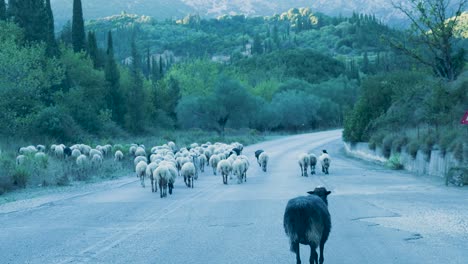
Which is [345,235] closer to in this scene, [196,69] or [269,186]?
[269,186]

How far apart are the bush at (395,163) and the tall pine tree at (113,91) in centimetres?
3521

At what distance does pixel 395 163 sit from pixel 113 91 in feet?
121

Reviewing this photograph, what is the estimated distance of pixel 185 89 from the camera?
294 ft

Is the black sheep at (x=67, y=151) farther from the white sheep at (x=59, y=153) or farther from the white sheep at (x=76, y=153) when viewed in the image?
the white sheep at (x=76, y=153)

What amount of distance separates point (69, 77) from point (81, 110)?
475 cm

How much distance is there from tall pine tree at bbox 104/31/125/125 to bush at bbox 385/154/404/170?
3521cm

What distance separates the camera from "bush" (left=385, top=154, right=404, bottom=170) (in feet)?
100

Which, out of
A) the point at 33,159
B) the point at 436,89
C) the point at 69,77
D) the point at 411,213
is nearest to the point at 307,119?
the point at 69,77

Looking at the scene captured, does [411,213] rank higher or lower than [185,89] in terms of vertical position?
lower

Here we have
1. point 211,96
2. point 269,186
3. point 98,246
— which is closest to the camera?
point 98,246

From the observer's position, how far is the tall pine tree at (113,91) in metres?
61.4

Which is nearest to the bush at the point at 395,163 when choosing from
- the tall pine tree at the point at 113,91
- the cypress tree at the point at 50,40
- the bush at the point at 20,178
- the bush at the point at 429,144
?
the bush at the point at 429,144

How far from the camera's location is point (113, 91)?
62.5 metres

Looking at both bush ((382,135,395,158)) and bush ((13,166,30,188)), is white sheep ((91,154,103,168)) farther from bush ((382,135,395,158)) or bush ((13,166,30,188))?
bush ((382,135,395,158))
